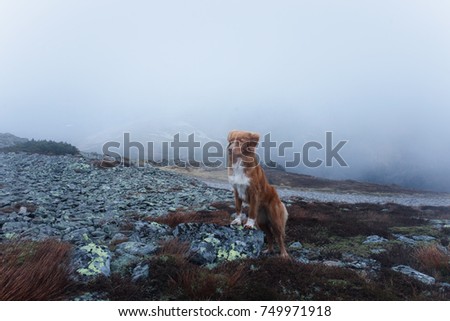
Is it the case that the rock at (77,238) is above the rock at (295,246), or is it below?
above

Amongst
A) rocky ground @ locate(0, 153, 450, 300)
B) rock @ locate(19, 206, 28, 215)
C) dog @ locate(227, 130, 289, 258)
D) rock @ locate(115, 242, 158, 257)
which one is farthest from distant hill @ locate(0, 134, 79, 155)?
dog @ locate(227, 130, 289, 258)

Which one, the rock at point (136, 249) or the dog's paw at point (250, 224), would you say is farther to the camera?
the dog's paw at point (250, 224)

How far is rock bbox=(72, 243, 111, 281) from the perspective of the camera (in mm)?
A: 3779

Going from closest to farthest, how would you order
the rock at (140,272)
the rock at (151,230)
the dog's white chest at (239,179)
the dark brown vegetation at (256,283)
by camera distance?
the dark brown vegetation at (256,283) < the rock at (140,272) < the dog's white chest at (239,179) < the rock at (151,230)

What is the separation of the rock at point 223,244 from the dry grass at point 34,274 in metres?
1.65

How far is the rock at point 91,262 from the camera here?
12.4ft

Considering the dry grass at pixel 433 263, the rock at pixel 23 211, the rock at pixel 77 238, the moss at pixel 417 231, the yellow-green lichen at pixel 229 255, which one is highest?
the yellow-green lichen at pixel 229 255

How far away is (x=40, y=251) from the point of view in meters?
3.97

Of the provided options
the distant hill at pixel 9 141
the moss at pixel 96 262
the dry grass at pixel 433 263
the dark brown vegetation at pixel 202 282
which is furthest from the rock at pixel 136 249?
the distant hill at pixel 9 141

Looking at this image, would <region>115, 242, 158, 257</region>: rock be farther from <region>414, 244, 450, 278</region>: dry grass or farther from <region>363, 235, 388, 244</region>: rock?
<region>363, 235, 388, 244</region>: rock

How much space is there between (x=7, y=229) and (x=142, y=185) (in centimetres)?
1054

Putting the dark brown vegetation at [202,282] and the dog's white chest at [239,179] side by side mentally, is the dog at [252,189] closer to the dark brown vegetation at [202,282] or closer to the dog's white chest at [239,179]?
the dog's white chest at [239,179]
